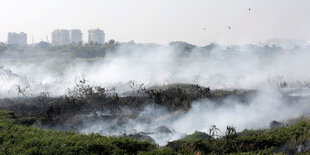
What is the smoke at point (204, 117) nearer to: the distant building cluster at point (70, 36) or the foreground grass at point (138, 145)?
the foreground grass at point (138, 145)

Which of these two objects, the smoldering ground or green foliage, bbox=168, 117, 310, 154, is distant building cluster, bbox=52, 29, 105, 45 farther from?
green foliage, bbox=168, 117, 310, 154

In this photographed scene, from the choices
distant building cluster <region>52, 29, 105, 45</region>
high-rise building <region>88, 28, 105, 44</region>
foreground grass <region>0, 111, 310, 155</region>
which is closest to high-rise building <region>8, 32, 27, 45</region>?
distant building cluster <region>52, 29, 105, 45</region>

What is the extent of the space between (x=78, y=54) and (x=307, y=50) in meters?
47.8

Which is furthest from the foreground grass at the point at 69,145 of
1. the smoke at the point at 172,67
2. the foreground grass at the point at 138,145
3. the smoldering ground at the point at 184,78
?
the smoke at the point at 172,67

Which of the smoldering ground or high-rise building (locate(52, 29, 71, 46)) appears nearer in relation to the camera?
the smoldering ground

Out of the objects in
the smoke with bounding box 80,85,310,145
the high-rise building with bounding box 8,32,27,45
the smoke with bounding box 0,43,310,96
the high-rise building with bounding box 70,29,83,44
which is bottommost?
the smoke with bounding box 80,85,310,145

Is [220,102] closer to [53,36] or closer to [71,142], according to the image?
[71,142]

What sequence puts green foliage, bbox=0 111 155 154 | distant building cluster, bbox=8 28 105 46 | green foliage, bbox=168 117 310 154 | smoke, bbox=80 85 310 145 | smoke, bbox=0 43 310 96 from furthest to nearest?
distant building cluster, bbox=8 28 105 46 < smoke, bbox=0 43 310 96 < smoke, bbox=80 85 310 145 < green foliage, bbox=168 117 310 154 < green foliage, bbox=0 111 155 154

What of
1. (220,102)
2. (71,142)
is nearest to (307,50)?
(220,102)

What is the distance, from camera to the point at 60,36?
131375mm

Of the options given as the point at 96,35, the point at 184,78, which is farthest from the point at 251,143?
the point at 96,35

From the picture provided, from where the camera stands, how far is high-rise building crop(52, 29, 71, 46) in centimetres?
12938

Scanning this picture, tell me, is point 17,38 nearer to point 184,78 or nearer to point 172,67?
point 172,67

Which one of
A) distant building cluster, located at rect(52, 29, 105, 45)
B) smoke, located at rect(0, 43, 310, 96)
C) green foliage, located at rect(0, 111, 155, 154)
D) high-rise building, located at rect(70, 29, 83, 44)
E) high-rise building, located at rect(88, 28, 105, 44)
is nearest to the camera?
green foliage, located at rect(0, 111, 155, 154)
